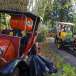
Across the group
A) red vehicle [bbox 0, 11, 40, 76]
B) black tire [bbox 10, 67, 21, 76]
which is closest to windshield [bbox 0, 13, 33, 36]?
red vehicle [bbox 0, 11, 40, 76]

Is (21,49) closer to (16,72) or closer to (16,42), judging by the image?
(16,42)

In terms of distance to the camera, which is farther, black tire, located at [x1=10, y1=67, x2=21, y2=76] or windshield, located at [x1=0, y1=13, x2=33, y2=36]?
windshield, located at [x1=0, y1=13, x2=33, y2=36]

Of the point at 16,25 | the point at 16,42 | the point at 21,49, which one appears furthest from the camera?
the point at 16,25

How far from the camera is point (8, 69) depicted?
8648 mm

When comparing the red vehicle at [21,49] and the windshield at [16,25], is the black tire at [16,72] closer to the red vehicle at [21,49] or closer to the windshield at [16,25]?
the red vehicle at [21,49]

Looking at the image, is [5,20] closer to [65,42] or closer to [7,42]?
[7,42]

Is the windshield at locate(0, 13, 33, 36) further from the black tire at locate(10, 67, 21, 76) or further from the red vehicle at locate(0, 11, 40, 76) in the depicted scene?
the black tire at locate(10, 67, 21, 76)

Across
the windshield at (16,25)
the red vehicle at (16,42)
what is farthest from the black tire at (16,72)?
the windshield at (16,25)

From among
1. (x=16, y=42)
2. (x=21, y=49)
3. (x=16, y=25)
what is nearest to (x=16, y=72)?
(x=16, y=42)

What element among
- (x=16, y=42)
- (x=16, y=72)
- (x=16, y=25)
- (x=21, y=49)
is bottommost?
(x=16, y=72)

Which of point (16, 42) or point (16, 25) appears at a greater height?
point (16, 25)

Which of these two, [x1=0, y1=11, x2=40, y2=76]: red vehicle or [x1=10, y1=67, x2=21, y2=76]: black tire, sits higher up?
[x1=0, y1=11, x2=40, y2=76]: red vehicle

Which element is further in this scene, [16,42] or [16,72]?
[16,42]

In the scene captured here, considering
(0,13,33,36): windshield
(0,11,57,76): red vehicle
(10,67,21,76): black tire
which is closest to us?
(10,67,21,76): black tire
